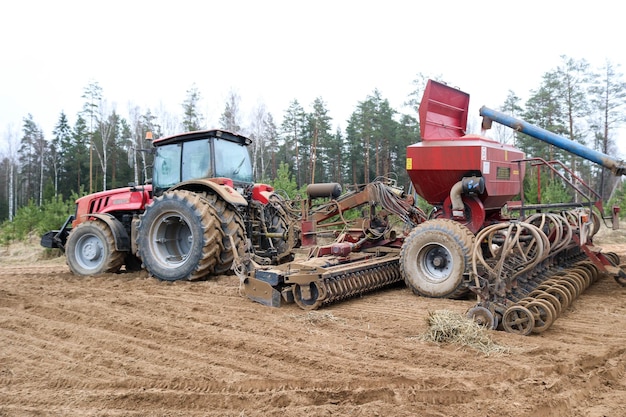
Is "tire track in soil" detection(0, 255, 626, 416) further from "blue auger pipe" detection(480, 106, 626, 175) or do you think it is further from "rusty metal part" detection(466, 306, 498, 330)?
"blue auger pipe" detection(480, 106, 626, 175)

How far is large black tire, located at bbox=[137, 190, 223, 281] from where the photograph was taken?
6.52m

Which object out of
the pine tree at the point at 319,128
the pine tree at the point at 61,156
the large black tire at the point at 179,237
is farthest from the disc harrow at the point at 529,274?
the pine tree at the point at 61,156

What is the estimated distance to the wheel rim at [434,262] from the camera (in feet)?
19.7

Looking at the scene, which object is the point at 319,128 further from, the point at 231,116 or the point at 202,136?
the point at 202,136

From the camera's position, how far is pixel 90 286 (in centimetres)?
678

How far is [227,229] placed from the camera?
668 centimetres

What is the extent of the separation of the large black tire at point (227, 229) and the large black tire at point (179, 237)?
79 mm

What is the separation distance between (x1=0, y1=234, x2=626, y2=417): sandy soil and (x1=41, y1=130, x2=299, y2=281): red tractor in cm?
123

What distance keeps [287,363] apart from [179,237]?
14.4 ft

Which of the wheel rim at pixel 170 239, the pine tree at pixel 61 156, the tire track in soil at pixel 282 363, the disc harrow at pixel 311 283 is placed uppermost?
the pine tree at pixel 61 156

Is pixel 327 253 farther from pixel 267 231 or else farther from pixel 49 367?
pixel 49 367

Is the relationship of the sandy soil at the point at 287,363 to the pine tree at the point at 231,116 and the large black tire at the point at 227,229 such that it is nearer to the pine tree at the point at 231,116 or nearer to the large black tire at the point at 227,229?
the large black tire at the point at 227,229

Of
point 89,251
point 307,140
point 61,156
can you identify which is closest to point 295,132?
point 307,140

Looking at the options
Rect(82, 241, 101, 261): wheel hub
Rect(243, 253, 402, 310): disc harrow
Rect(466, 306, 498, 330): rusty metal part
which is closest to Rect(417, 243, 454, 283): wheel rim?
Rect(243, 253, 402, 310): disc harrow
